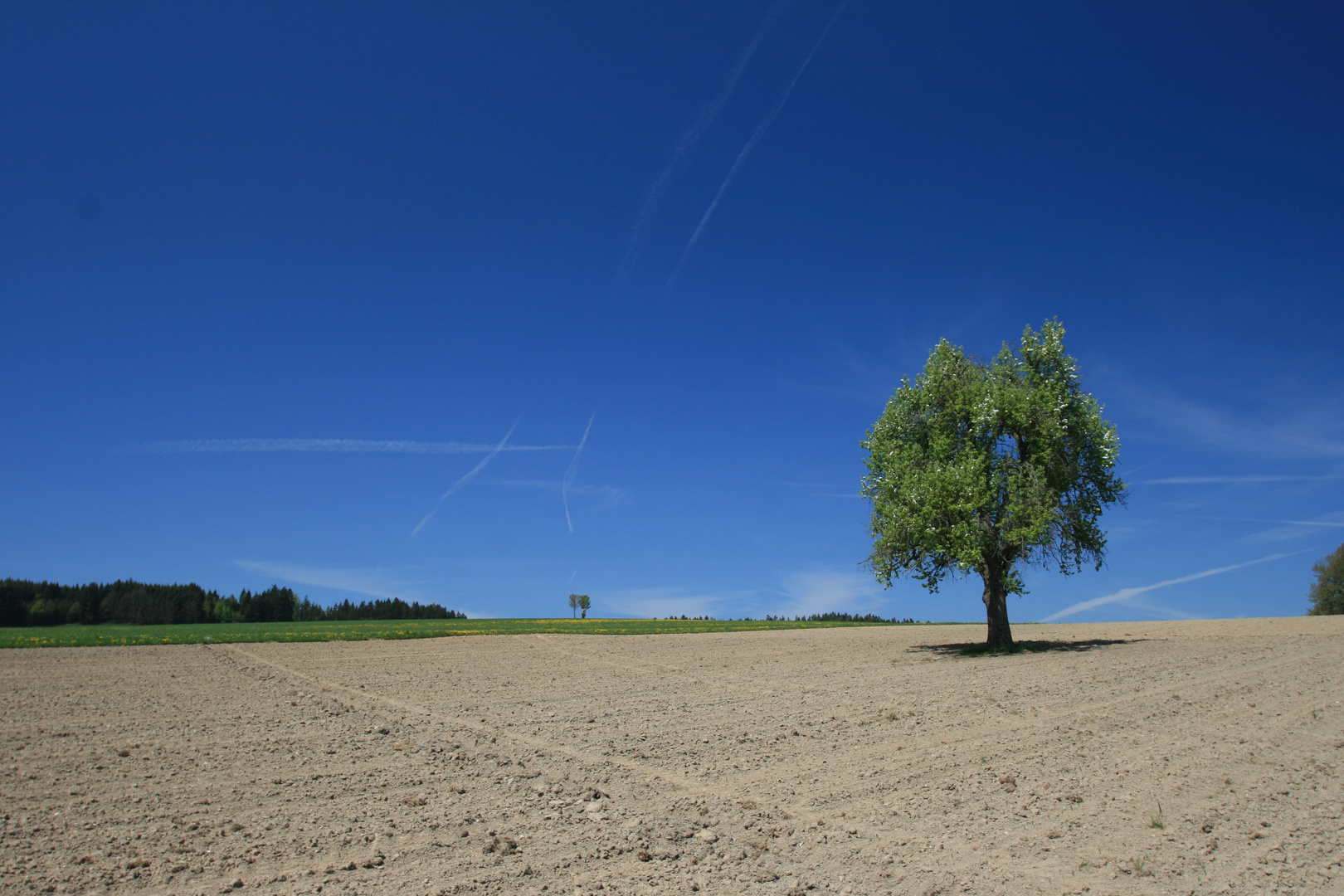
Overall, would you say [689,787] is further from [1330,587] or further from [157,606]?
[157,606]

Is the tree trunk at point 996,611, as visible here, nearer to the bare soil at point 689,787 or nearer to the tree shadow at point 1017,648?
the tree shadow at point 1017,648

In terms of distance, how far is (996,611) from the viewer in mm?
32750

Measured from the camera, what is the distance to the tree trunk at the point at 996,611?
32469 mm

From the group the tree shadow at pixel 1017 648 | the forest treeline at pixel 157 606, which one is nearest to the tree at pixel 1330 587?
the tree shadow at pixel 1017 648

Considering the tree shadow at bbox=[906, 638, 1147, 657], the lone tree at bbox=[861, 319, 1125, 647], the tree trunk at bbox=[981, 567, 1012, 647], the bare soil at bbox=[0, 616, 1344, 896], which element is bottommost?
the bare soil at bbox=[0, 616, 1344, 896]

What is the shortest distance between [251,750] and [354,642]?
120 feet

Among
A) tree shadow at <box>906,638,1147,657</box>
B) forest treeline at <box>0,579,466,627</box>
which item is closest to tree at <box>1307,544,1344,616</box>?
tree shadow at <box>906,638,1147,657</box>

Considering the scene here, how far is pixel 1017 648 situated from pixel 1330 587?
69463mm

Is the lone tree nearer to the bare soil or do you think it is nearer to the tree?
the bare soil

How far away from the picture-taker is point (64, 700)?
1994cm

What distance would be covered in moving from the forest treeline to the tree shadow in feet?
361

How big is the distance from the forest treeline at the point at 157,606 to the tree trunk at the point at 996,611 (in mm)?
113602

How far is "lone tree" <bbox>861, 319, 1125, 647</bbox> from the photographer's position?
97.3 feet

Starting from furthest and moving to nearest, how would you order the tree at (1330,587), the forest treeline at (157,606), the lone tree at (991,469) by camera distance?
1. the forest treeline at (157,606)
2. the tree at (1330,587)
3. the lone tree at (991,469)
